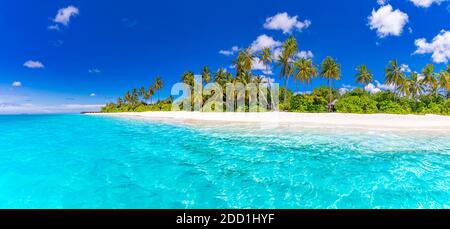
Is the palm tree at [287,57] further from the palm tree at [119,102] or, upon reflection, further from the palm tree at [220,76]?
the palm tree at [119,102]

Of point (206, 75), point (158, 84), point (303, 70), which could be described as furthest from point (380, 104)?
point (158, 84)

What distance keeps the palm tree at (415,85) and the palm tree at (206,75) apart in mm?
38497

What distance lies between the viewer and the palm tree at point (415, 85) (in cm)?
4506

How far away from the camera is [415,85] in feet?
149

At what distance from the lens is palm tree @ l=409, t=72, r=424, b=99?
45.1 meters

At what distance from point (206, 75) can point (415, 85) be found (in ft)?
131

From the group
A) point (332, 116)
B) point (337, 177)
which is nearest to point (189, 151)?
point (337, 177)

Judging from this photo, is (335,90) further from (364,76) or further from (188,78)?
(188,78)

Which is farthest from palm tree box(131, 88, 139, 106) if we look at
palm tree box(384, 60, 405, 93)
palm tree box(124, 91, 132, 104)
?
palm tree box(384, 60, 405, 93)
